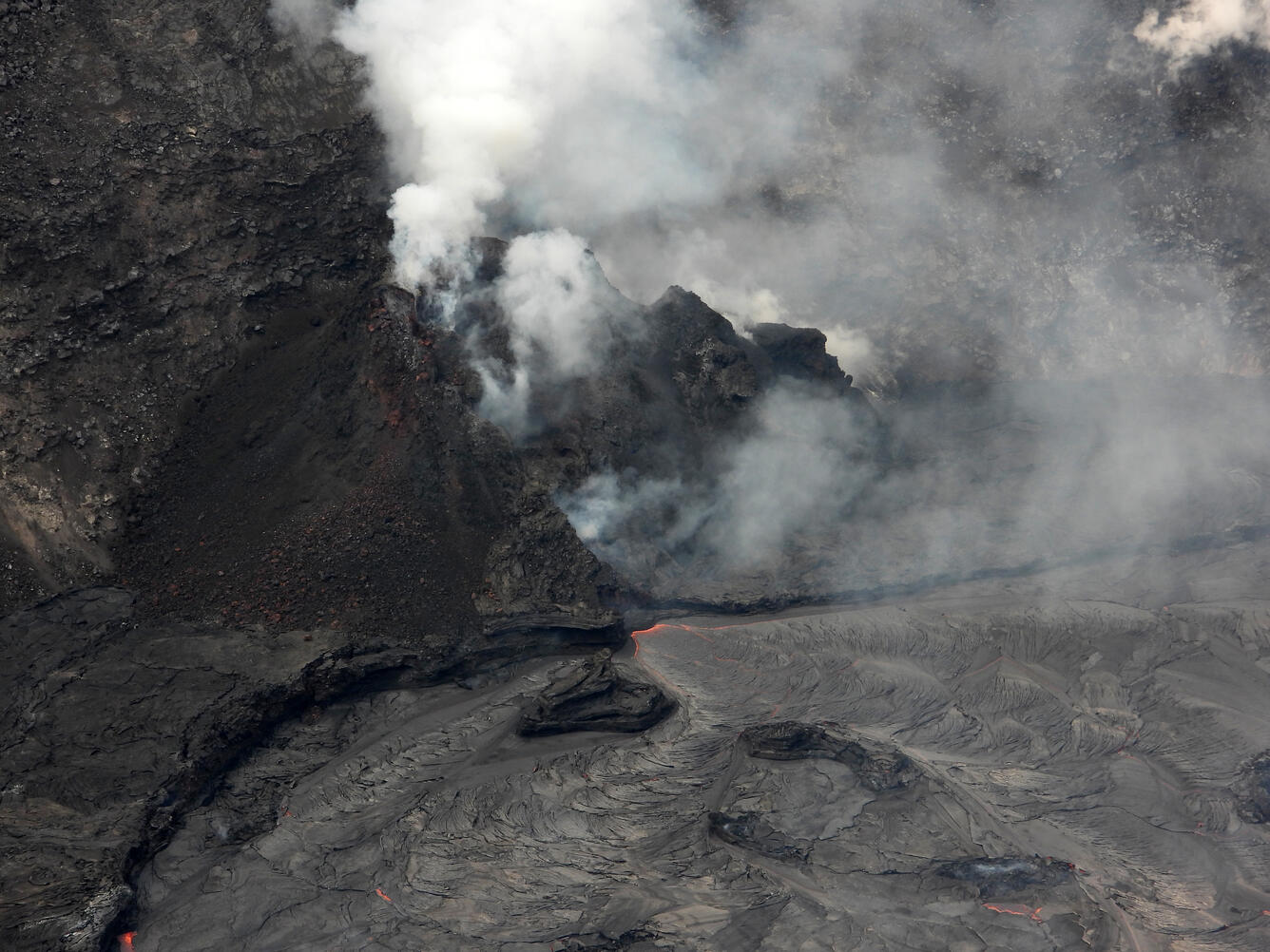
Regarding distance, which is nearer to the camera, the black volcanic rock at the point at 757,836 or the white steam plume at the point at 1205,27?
the black volcanic rock at the point at 757,836

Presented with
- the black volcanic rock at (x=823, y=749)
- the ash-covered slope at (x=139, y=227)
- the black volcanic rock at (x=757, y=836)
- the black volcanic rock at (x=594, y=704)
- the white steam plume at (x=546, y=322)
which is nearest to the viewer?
the black volcanic rock at (x=757, y=836)

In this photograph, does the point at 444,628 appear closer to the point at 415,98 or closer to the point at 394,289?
the point at 394,289

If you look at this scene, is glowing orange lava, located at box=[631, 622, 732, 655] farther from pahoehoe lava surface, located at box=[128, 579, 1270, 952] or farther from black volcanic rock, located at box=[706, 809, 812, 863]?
black volcanic rock, located at box=[706, 809, 812, 863]

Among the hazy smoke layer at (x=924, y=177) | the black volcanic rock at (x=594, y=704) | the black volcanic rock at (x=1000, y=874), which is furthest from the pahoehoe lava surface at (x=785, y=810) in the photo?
the hazy smoke layer at (x=924, y=177)

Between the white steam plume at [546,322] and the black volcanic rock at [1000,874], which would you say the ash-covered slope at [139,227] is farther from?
the black volcanic rock at [1000,874]

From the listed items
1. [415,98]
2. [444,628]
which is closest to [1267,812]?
[444,628]

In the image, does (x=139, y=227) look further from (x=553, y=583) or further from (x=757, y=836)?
(x=757, y=836)

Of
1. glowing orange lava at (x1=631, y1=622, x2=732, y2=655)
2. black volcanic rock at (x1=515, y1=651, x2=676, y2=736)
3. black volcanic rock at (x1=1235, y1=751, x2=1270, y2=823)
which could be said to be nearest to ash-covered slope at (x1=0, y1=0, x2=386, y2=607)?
black volcanic rock at (x1=515, y1=651, x2=676, y2=736)

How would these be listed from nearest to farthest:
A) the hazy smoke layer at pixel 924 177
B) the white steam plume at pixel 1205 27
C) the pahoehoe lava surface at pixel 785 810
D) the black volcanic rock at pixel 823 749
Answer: the pahoehoe lava surface at pixel 785 810 < the black volcanic rock at pixel 823 749 < the hazy smoke layer at pixel 924 177 < the white steam plume at pixel 1205 27
